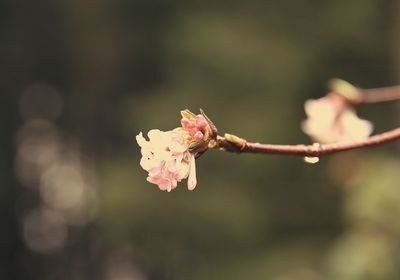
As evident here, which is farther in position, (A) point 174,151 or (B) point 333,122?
(B) point 333,122

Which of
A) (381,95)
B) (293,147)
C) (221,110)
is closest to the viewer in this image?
(293,147)

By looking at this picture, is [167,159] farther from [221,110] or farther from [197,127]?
[221,110]

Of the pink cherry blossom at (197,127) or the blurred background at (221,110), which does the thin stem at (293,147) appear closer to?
the pink cherry blossom at (197,127)

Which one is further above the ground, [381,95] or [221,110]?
[221,110]

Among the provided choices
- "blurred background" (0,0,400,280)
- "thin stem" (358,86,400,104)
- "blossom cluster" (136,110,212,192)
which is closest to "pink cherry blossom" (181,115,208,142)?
"blossom cluster" (136,110,212,192)

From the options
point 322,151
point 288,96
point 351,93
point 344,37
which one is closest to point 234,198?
point 288,96

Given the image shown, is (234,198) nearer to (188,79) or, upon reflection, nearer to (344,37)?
(188,79)

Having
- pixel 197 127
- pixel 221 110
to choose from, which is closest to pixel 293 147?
pixel 197 127
